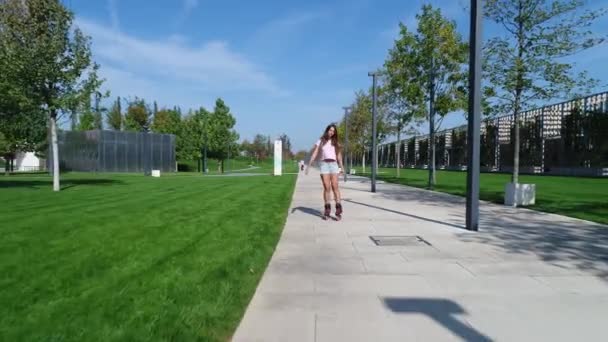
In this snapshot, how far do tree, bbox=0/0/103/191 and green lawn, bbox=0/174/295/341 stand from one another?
9659mm

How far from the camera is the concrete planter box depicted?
1208cm

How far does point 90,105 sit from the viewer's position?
18203 millimetres

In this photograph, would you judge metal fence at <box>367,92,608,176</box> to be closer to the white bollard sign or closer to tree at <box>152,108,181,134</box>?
the white bollard sign

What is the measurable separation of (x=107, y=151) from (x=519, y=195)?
144 feet

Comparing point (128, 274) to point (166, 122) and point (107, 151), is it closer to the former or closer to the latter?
point (107, 151)

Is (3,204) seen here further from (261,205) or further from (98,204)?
(261,205)

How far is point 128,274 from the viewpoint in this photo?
4.55 metres

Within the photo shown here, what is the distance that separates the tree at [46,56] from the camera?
1633cm

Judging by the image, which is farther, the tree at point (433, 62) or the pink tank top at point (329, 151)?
the tree at point (433, 62)

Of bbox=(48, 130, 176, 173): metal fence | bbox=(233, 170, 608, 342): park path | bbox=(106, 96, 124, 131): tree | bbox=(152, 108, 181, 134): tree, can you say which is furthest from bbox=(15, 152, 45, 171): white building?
bbox=(233, 170, 608, 342): park path

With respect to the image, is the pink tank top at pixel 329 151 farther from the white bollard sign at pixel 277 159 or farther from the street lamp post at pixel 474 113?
the white bollard sign at pixel 277 159

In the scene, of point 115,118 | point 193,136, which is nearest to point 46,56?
point 193,136

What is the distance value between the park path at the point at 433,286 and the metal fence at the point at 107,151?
44.3 meters

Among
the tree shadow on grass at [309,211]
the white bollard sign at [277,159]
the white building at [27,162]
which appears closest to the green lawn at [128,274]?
the tree shadow on grass at [309,211]
